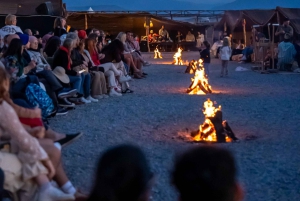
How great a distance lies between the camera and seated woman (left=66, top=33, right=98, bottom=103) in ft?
35.8

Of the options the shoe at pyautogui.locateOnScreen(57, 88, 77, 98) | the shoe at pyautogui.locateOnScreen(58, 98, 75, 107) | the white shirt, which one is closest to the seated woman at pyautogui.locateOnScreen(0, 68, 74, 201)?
the shoe at pyautogui.locateOnScreen(57, 88, 77, 98)

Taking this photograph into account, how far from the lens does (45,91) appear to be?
8.77 m

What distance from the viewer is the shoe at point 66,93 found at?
32.0ft

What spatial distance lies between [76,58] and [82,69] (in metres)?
0.27

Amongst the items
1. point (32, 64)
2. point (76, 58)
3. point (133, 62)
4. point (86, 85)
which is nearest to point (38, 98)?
point (32, 64)

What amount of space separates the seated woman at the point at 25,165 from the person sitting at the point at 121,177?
5.84 feet

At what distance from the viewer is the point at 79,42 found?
11.6 meters

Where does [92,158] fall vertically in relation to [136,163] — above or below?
below

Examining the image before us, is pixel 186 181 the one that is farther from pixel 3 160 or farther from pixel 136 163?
pixel 3 160

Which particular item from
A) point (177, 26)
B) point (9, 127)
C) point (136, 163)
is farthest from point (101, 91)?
point (177, 26)

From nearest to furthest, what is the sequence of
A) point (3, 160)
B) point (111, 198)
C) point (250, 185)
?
point (111, 198) → point (3, 160) → point (250, 185)

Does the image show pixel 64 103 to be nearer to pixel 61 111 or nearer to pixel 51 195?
pixel 61 111

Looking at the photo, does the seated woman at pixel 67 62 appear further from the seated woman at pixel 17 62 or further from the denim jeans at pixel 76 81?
the seated woman at pixel 17 62

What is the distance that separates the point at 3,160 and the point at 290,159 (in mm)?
3476
